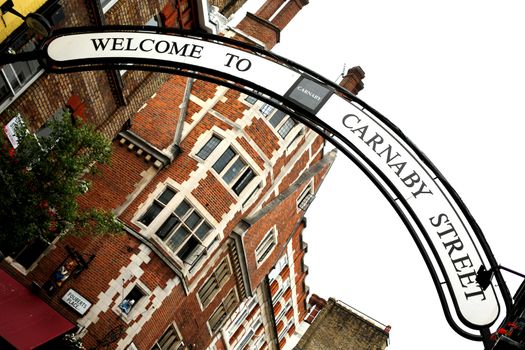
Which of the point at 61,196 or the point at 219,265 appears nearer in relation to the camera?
the point at 61,196

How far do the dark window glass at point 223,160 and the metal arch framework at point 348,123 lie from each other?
11.2 meters

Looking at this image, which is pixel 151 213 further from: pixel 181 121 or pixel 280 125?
pixel 280 125

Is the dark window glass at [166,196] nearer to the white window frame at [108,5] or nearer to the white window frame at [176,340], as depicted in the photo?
the white window frame at [176,340]

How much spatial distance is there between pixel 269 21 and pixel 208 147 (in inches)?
372

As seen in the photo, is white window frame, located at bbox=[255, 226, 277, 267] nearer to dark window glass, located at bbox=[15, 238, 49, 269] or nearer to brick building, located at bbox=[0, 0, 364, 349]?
brick building, located at bbox=[0, 0, 364, 349]

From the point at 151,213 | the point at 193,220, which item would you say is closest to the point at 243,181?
the point at 193,220

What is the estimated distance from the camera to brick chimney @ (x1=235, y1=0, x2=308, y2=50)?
27719mm

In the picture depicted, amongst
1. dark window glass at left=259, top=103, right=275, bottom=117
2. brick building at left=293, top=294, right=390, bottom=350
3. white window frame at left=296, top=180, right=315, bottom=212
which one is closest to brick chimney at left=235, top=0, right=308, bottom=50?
dark window glass at left=259, top=103, right=275, bottom=117

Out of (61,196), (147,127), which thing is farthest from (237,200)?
(61,196)

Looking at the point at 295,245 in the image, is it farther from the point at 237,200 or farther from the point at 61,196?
the point at 61,196

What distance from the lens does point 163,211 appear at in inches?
854

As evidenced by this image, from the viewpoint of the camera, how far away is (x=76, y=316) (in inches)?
773

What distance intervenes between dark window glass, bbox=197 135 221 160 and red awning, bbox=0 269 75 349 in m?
8.34

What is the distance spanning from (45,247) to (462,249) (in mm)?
15401
